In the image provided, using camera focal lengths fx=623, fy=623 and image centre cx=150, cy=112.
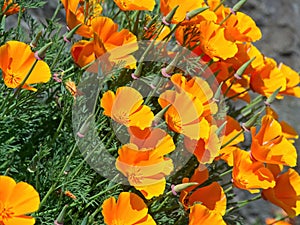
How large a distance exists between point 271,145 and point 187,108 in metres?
0.22

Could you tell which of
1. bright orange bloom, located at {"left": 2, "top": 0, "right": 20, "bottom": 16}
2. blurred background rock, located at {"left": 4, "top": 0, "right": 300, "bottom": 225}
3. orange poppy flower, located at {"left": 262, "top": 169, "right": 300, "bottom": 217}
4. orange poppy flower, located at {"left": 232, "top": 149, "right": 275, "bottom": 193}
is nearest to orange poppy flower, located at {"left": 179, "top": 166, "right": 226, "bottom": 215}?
orange poppy flower, located at {"left": 232, "top": 149, "right": 275, "bottom": 193}

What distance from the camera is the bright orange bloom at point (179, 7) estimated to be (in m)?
1.34

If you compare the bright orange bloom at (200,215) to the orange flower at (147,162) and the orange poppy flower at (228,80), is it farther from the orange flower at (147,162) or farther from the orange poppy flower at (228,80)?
the orange poppy flower at (228,80)

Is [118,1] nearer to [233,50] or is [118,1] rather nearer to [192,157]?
[233,50]

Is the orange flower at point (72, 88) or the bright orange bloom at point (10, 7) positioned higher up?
the bright orange bloom at point (10, 7)

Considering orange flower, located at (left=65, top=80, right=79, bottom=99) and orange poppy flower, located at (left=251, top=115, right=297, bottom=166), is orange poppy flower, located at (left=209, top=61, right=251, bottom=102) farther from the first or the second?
orange flower, located at (left=65, top=80, right=79, bottom=99)

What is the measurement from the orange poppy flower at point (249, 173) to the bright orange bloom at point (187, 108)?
0.37ft

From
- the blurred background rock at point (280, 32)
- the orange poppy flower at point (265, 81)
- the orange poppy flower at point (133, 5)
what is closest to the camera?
the orange poppy flower at point (133, 5)

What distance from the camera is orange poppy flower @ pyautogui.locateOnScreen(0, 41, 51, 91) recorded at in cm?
117

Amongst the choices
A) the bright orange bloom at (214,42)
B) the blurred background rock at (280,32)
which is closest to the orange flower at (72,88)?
the bright orange bloom at (214,42)

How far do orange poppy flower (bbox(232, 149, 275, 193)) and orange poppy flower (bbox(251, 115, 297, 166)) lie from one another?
0.9 inches

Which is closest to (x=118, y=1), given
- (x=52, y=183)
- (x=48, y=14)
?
(x=52, y=183)

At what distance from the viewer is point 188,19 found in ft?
4.25

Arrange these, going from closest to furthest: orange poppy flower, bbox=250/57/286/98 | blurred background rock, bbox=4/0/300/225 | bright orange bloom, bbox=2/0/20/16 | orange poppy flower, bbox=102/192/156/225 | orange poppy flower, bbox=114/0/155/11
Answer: orange poppy flower, bbox=102/192/156/225
orange poppy flower, bbox=114/0/155/11
bright orange bloom, bbox=2/0/20/16
orange poppy flower, bbox=250/57/286/98
blurred background rock, bbox=4/0/300/225
